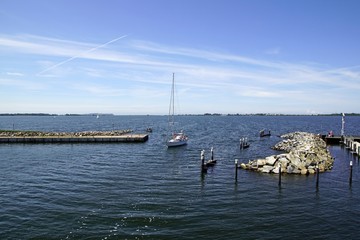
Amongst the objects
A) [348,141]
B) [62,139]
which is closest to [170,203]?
[348,141]

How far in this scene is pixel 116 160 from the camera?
47.4 meters

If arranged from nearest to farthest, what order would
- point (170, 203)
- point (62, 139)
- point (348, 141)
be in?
1. point (170, 203)
2. point (348, 141)
3. point (62, 139)

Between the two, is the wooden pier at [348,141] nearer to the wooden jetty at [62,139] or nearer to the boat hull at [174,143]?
the boat hull at [174,143]

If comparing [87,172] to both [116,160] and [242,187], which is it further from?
[242,187]

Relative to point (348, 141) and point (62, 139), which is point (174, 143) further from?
point (348, 141)

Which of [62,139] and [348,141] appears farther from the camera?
[62,139]

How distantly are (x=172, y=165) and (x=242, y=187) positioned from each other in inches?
567

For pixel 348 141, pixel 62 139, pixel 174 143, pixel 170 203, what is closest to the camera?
pixel 170 203

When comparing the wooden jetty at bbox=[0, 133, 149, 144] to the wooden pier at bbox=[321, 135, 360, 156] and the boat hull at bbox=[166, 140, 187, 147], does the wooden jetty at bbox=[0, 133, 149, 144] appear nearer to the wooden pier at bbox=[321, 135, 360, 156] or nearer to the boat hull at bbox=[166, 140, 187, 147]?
the boat hull at bbox=[166, 140, 187, 147]

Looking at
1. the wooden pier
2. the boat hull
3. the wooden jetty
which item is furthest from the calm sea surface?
the wooden jetty

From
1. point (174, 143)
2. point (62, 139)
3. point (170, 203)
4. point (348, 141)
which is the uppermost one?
point (348, 141)

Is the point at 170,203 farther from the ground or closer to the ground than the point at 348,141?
closer to the ground

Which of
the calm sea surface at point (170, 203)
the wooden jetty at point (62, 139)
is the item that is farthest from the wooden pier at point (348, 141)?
the wooden jetty at point (62, 139)

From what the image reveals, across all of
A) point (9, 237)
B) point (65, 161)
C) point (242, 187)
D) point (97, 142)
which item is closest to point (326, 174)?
point (242, 187)
